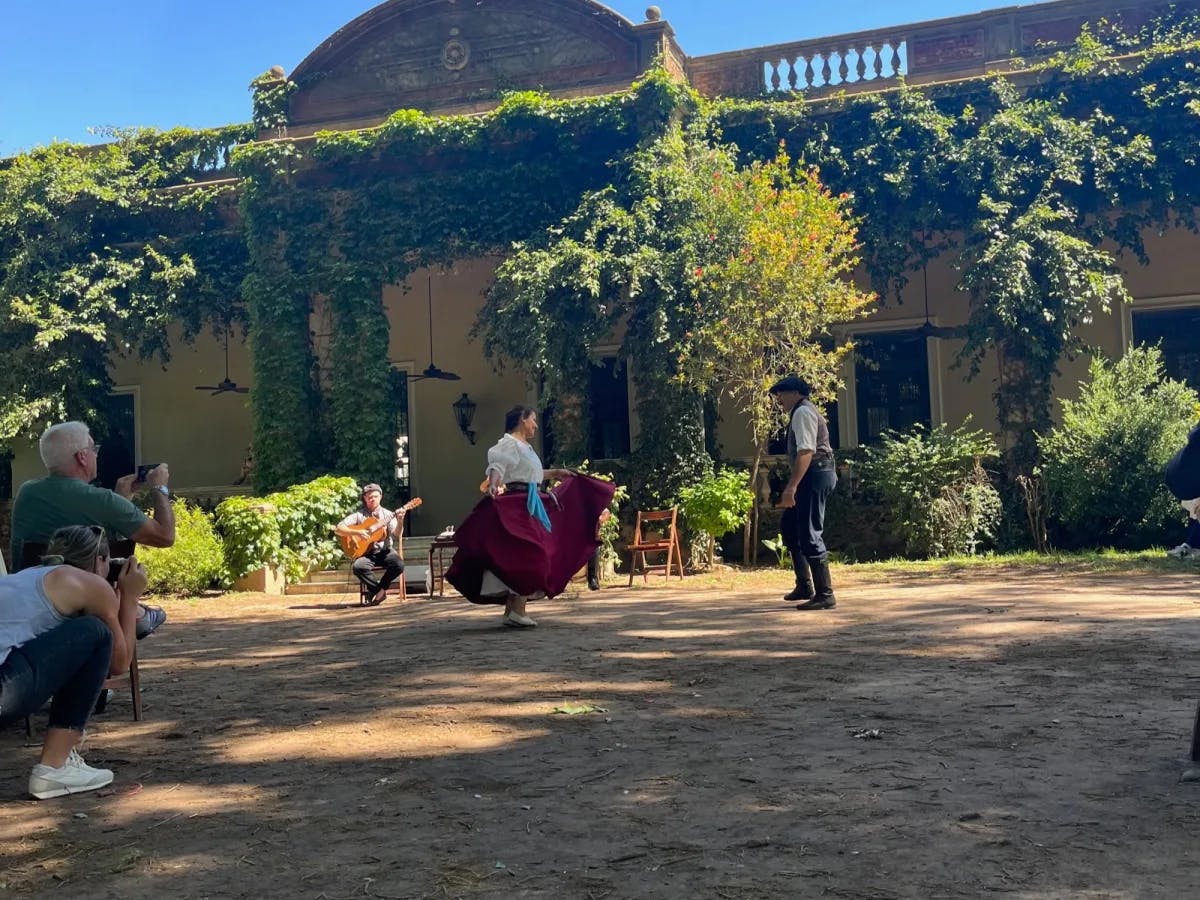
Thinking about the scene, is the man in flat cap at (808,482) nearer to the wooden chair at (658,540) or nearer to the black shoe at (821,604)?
the black shoe at (821,604)

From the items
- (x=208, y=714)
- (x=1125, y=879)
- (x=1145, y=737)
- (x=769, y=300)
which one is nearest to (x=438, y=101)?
(x=769, y=300)

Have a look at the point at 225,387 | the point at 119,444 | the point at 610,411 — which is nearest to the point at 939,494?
the point at 610,411

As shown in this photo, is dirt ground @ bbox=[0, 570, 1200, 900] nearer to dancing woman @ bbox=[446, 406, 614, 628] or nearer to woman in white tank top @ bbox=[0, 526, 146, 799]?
woman in white tank top @ bbox=[0, 526, 146, 799]

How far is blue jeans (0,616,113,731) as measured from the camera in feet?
12.1

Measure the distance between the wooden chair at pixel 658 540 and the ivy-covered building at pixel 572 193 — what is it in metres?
1.64

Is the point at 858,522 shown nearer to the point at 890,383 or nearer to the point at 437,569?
the point at 890,383

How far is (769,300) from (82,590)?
10.0 m

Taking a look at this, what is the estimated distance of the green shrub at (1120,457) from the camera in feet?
41.1

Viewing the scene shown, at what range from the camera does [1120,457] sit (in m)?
12.8

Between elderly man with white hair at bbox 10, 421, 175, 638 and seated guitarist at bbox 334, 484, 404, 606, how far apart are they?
648 cm

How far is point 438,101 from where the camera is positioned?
16.3 meters

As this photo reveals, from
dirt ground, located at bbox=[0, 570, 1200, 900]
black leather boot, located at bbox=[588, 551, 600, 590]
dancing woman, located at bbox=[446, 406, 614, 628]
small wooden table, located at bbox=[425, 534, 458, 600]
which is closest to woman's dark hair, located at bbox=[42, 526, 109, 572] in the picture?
dirt ground, located at bbox=[0, 570, 1200, 900]

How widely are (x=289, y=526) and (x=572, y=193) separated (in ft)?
18.7

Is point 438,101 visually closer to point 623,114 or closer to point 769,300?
point 623,114
